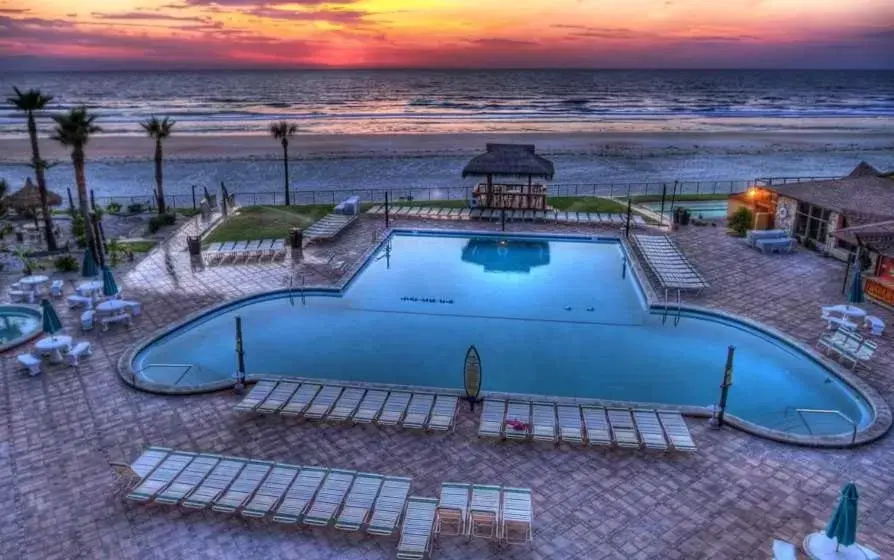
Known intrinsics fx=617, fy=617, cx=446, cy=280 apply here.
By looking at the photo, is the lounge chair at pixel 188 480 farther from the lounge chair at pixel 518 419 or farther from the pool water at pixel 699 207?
the pool water at pixel 699 207

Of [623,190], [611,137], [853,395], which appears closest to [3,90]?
[611,137]

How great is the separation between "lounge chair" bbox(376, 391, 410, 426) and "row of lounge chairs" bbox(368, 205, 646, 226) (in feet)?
51.4

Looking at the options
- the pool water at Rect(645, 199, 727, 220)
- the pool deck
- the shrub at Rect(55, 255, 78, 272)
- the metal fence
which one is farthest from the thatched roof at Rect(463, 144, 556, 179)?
the shrub at Rect(55, 255, 78, 272)

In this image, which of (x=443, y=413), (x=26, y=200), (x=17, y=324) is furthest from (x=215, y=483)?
(x=26, y=200)

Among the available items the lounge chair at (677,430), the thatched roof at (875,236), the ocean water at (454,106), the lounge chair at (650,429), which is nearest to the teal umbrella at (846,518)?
the lounge chair at (677,430)

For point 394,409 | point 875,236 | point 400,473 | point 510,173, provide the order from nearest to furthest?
point 400,473 → point 394,409 → point 875,236 → point 510,173

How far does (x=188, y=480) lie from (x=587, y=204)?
24.7m

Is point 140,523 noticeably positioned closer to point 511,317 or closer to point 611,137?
point 511,317

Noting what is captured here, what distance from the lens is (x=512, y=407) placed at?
11867 mm

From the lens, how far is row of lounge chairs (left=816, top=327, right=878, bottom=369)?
13.6 metres

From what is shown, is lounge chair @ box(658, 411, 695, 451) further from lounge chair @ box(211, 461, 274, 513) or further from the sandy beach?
the sandy beach

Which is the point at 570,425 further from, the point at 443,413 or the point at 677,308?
the point at 677,308

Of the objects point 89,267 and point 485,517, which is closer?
point 485,517

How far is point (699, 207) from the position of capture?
30.3 meters
